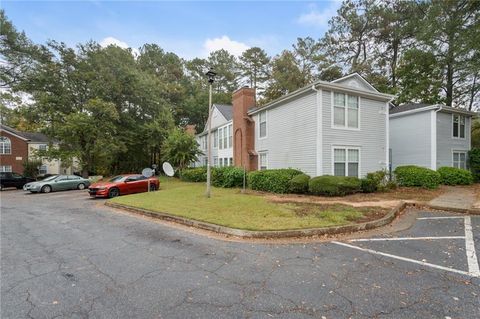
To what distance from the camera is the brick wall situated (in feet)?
103

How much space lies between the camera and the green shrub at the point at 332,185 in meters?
11.9

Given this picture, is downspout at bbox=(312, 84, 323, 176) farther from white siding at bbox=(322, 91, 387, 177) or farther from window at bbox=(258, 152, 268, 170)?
window at bbox=(258, 152, 268, 170)

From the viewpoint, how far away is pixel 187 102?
40625mm

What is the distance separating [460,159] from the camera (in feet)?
61.4

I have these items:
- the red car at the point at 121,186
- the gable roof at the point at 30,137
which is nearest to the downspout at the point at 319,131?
the red car at the point at 121,186

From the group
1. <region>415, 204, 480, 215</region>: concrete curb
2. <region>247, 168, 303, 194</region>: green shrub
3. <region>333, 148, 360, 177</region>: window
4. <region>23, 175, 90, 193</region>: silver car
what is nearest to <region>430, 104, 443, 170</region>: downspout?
<region>333, 148, 360, 177</region>: window

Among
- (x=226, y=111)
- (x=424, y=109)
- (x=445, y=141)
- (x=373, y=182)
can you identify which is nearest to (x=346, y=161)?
(x=373, y=182)

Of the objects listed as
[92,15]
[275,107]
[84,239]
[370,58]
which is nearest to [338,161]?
[275,107]

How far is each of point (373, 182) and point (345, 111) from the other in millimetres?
4002

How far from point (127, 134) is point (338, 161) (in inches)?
1038

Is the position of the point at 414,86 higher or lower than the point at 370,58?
lower

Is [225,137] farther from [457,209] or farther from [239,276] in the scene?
[239,276]

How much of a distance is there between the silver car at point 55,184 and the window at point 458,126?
2943cm

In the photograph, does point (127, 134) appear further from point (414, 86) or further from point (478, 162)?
point (478, 162)
